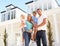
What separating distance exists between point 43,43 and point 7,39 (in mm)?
2436

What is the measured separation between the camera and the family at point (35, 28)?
4.09 metres

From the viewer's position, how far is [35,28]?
4.39 m

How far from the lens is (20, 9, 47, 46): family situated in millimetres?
4086

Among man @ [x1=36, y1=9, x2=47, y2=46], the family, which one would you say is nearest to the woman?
the family

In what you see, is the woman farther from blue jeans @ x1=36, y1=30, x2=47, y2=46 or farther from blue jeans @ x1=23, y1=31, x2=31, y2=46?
blue jeans @ x1=36, y1=30, x2=47, y2=46

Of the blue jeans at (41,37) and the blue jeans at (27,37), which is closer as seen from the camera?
the blue jeans at (41,37)

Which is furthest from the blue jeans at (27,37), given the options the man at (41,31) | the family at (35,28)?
the man at (41,31)

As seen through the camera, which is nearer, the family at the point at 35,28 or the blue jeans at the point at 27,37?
the family at the point at 35,28

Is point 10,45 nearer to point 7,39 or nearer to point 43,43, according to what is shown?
point 7,39

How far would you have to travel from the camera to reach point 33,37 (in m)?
4.43

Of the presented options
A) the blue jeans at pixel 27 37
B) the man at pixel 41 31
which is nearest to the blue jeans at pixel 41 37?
the man at pixel 41 31

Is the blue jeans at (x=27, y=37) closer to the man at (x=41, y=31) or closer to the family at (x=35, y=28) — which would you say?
the family at (x=35, y=28)

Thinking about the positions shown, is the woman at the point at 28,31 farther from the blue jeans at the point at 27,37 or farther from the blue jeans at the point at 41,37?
the blue jeans at the point at 41,37

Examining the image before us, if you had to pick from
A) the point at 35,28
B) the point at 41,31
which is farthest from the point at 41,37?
the point at 35,28
